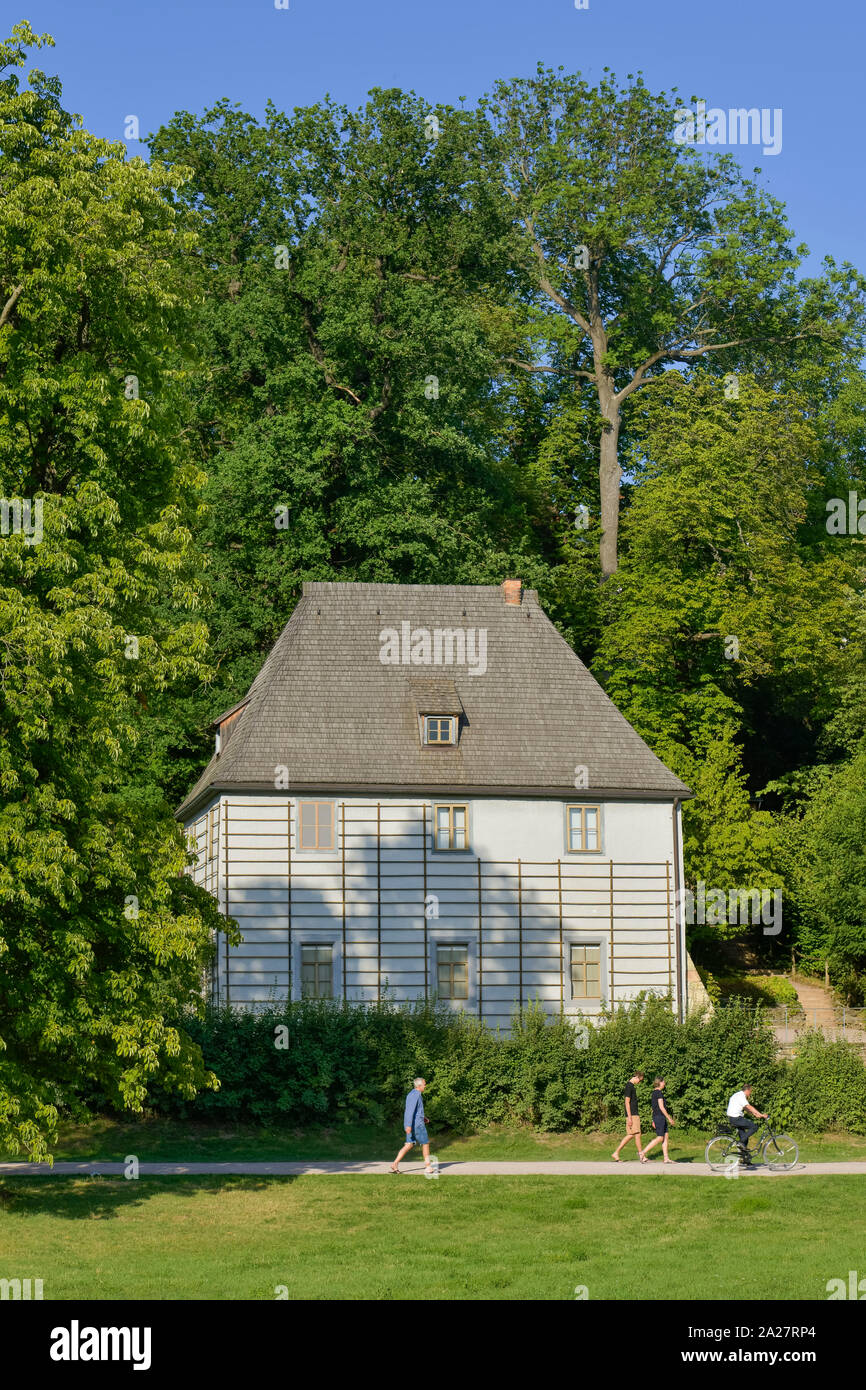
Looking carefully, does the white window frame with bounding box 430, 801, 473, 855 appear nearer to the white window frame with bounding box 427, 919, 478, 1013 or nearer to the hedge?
the white window frame with bounding box 427, 919, 478, 1013

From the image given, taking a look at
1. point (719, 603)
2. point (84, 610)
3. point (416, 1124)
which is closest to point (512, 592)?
point (719, 603)

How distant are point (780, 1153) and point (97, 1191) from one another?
1120 centimetres

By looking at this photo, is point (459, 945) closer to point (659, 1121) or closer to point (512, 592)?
point (659, 1121)

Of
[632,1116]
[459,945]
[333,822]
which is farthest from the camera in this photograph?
[333,822]

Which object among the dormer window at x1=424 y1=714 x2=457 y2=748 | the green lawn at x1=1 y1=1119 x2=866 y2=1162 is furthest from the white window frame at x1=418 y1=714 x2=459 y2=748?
the green lawn at x1=1 y1=1119 x2=866 y2=1162

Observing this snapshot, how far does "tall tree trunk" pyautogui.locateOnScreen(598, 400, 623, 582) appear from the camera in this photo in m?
55.3

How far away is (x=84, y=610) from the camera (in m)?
22.2

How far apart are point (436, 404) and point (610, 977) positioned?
1751 cm

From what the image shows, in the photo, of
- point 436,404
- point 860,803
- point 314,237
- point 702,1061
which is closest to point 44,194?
point 702,1061

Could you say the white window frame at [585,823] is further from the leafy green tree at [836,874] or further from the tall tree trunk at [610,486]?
the tall tree trunk at [610,486]

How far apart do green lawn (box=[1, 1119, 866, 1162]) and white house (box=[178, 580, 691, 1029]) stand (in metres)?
4.54

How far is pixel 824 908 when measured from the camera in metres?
47.4

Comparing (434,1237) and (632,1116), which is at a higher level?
(632,1116)

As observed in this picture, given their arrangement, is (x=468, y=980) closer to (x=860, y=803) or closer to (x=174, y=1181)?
(x=174, y=1181)
